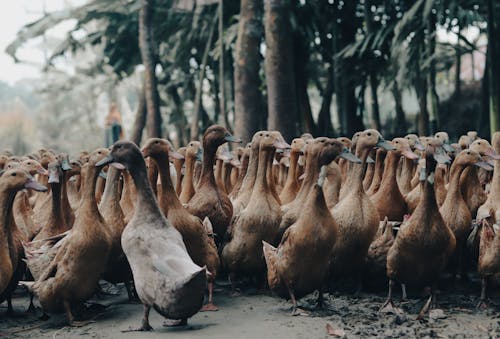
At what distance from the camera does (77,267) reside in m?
5.71

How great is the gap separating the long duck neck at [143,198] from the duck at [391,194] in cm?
295

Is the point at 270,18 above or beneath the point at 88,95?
beneath

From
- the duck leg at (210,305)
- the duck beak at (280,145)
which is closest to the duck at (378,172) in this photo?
the duck beak at (280,145)

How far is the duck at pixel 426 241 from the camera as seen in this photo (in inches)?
226

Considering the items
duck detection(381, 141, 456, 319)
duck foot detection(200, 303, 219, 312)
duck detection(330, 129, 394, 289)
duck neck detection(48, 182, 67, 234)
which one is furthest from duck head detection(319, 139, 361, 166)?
duck neck detection(48, 182, 67, 234)

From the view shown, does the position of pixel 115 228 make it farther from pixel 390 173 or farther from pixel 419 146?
pixel 419 146

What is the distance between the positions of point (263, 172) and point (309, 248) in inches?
59.0

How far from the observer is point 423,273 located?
584cm

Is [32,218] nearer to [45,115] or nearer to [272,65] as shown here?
[272,65]

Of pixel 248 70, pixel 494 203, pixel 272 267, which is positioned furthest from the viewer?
pixel 248 70

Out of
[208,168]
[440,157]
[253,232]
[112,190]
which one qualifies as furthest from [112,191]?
[440,157]

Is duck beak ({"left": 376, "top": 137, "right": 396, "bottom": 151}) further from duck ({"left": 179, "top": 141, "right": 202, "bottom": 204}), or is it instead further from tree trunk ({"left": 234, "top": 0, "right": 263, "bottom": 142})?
tree trunk ({"left": 234, "top": 0, "right": 263, "bottom": 142})

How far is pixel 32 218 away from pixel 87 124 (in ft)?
139

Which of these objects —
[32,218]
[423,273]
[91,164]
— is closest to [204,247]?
[91,164]
